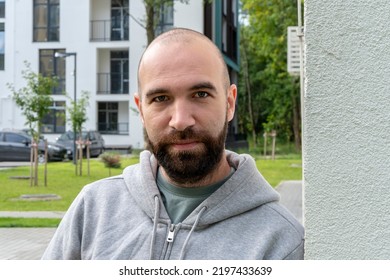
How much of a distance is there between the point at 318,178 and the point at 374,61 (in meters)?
0.18

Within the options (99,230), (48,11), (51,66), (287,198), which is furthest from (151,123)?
(51,66)

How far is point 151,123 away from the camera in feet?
3.37

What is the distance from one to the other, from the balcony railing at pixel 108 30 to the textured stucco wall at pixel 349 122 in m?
6.27

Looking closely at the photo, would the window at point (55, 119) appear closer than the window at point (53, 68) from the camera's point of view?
No

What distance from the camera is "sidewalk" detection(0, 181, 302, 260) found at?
9.42 ft

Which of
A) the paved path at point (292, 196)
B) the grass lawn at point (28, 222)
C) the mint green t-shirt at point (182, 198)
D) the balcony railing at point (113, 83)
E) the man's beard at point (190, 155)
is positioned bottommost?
the paved path at point (292, 196)

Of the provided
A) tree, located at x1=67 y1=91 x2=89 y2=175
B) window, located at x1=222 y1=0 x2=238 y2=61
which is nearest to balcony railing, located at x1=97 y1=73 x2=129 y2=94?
tree, located at x1=67 y1=91 x2=89 y2=175

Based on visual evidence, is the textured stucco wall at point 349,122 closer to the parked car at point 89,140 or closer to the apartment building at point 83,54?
the apartment building at point 83,54

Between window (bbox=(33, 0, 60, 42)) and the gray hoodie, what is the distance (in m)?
4.91

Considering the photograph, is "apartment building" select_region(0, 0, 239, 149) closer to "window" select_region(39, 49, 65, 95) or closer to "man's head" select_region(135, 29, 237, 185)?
"window" select_region(39, 49, 65, 95)

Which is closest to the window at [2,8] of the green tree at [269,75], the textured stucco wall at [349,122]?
the textured stucco wall at [349,122]

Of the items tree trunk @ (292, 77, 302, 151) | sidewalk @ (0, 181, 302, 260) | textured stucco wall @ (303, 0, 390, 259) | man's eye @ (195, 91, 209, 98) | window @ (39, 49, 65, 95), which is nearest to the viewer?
textured stucco wall @ (303, 0, 390, 259)

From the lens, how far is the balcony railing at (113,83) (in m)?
7.10

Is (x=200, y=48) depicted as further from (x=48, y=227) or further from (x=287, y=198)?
(x=287, y=198)
